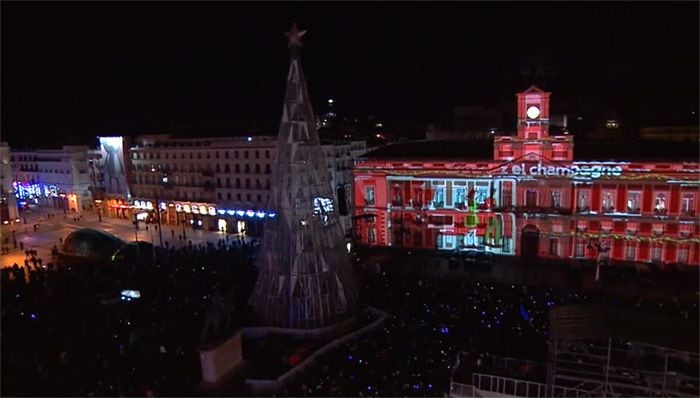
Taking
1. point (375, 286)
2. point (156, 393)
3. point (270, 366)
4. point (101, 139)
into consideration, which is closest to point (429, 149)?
point (375, 286)

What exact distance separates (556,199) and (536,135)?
5.11 metres

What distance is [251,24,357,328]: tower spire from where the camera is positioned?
935 inches

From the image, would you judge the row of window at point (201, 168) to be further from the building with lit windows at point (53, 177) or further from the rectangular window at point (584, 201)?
the rectangular window at point (584, 201)

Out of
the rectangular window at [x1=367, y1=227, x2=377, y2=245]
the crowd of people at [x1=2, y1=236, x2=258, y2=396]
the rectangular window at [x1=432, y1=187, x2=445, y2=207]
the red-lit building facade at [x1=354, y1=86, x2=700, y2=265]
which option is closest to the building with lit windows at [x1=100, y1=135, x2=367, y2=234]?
the rectangular window at [x1=367, y1=227, x2=377, y2=245]

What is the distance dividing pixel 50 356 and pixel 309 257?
11.2 m

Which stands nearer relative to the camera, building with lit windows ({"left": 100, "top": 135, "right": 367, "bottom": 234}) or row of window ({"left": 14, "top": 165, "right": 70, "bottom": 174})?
building with lit windows ({"left": 100, "top": 135, "right": 367, "bottom": 234})

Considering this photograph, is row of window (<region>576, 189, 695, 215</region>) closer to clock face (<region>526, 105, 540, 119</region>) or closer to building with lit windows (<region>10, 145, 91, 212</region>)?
clock face (<region>526, 105, 540, 119</region>)

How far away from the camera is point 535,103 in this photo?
38188mm

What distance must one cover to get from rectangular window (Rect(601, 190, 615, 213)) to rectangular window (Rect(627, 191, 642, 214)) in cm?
102

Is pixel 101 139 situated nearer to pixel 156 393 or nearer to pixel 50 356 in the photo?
pixel 50 356

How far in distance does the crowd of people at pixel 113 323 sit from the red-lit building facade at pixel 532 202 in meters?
14.0

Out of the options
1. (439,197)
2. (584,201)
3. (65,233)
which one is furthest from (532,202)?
(65,233)

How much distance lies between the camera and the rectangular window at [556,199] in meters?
38.6

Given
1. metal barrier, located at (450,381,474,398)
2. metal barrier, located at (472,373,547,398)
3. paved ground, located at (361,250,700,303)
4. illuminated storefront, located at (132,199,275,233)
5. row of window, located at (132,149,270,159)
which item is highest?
row of window, located at (132,149,270,159)
